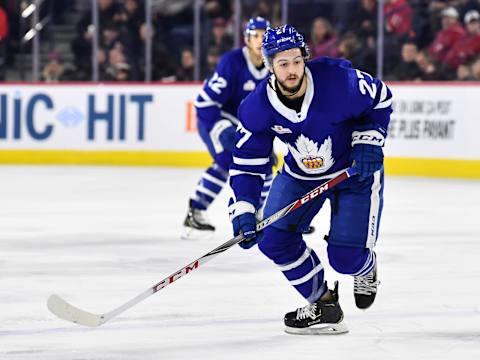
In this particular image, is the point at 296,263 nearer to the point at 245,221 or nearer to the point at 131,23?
the point at 245,221

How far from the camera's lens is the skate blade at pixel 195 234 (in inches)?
241

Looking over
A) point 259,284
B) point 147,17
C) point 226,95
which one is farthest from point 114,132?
point 259,284

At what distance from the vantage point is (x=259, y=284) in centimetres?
463

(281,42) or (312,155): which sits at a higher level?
(281,42)

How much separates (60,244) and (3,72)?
5.52m

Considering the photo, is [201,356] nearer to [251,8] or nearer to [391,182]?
[391,182]

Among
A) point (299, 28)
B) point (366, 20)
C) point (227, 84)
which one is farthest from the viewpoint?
point (299, 28)

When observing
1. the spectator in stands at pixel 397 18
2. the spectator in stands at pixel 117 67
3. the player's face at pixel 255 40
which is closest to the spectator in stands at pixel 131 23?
the spectator in stands at pixel 117 67

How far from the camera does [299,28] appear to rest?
34.7 feet

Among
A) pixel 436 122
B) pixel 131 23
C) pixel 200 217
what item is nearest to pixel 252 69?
pixel 200 217

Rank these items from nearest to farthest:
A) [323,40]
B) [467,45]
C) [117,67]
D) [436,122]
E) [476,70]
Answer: [436,122], [476,70], [467,45], [323,40], [117,67]

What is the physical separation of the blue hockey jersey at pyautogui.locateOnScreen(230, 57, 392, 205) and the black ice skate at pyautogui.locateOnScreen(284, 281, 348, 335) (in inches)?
15.5

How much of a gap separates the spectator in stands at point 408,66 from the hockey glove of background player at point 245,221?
21.4ft

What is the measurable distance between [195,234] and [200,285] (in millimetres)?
1612
